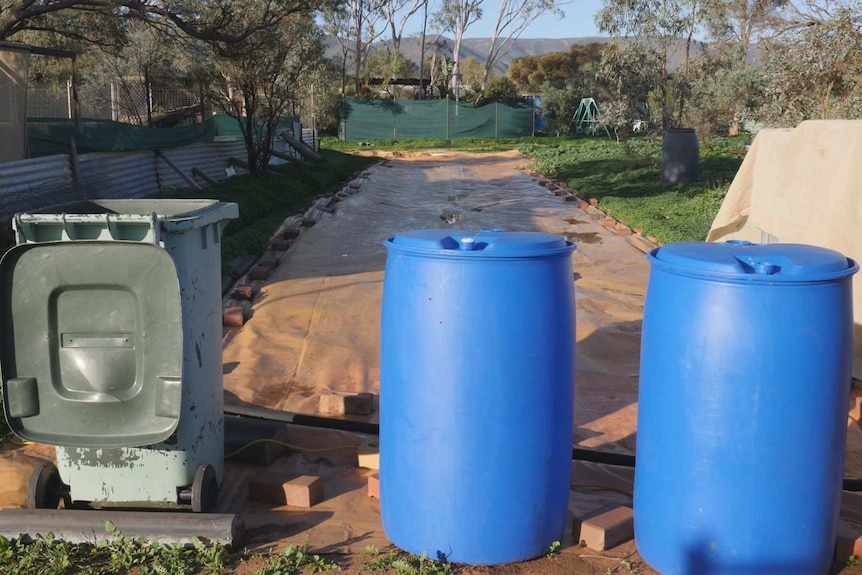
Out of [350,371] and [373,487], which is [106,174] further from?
[373,487]

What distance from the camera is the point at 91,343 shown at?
3.33 metres

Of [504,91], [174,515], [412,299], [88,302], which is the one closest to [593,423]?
[412,299]

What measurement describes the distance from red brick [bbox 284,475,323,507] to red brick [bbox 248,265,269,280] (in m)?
4.27

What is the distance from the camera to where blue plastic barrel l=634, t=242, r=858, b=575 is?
2711 millimetres

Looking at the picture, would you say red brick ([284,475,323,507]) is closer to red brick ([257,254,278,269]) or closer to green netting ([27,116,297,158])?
red brick ([257,254,278,269])

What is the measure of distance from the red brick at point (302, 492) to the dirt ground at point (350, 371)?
0.04 metres

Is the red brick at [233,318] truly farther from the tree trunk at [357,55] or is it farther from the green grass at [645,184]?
the tree trunk at [357,55]

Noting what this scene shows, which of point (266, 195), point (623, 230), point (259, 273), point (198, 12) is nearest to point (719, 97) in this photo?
point (266, 195)

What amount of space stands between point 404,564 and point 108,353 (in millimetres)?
1432

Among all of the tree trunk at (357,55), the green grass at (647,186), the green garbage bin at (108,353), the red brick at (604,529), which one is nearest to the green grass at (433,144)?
the green grass at (647,186)

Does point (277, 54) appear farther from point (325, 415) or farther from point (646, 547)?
point (646, 547)

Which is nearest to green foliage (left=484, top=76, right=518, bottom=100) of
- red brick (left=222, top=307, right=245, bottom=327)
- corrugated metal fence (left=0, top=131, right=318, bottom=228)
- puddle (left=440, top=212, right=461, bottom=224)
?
corrugated metal fence (left=0, top=131, right=318, bottom=228)

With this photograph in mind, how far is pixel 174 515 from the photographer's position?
3.21m

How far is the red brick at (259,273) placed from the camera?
7711 mm
